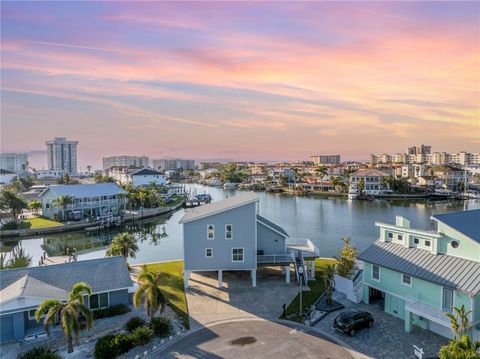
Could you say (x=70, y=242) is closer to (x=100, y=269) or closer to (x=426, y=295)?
(x=100, y=269)

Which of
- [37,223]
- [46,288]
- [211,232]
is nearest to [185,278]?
[211,232]

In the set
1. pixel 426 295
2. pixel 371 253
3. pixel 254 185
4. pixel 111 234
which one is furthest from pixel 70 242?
pixel 254 185

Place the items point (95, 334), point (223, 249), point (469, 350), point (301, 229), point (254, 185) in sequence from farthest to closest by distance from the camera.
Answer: point (254, 185)
point (301, 229)
point (223, 249)
point (95, 334)
point (469, 350)

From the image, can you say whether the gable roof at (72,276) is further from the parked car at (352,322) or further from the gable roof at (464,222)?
the gable roof at (464,222)

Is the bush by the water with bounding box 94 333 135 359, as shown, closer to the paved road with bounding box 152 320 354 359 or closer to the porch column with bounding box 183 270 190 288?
the paved road with bounding box 152 320 354 359

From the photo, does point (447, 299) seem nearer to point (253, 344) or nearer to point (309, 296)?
point (309, 296)

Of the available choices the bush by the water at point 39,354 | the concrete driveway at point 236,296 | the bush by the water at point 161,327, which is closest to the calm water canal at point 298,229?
the concrete driveway at point 236,296
